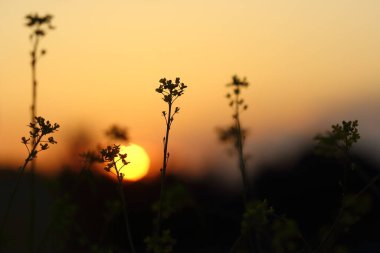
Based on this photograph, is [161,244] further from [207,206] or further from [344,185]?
[207,206]

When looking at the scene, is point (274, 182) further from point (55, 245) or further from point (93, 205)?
point (55, 245)

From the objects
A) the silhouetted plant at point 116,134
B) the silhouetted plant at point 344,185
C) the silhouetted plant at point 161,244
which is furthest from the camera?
the silhouetted plant at point 116,134

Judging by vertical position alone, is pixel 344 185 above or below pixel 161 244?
above

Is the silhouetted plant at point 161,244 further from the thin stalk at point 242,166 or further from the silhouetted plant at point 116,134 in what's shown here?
the silhouetted plant at point 116,134

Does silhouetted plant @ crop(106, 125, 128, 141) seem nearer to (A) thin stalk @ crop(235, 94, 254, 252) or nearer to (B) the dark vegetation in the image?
(B) the dark vegetation

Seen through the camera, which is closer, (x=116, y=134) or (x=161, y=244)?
(x=161, y=244)

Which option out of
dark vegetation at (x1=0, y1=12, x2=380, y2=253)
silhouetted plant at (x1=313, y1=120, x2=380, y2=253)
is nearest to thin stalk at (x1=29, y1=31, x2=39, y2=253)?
dark vegetation at (x1=0, y1=12, x2=380, y2=253)

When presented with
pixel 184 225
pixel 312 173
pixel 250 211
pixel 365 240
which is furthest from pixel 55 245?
pixel 312 173

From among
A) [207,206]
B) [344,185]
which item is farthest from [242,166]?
[207,206]

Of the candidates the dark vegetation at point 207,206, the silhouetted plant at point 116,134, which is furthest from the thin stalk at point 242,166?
the silhouetted plant at point 116,134
